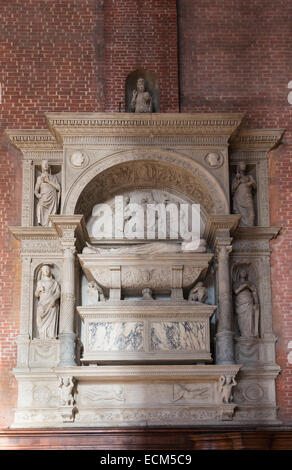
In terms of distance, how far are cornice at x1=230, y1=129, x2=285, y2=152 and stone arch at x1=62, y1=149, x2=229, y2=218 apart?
0.93m

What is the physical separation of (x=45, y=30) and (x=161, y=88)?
228 cm

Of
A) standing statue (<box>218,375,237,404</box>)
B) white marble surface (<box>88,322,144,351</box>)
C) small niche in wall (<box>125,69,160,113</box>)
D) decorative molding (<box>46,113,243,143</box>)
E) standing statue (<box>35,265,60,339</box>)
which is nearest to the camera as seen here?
standing statue (<box>218,375,237,404</box>)

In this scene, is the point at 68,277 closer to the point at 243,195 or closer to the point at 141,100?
the point at 243,195

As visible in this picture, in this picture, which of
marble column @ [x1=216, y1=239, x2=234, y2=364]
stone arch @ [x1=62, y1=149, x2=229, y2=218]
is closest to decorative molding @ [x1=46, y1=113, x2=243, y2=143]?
stone arch @ [x1=62, y1=149, x2=229, y2=218]

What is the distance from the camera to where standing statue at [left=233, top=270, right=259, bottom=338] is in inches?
505

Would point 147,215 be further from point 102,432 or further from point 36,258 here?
point 102,432

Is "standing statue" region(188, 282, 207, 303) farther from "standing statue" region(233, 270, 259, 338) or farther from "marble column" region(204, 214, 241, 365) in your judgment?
"standing statue" region(233, 270, 259, 338)

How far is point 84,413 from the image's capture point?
39.9 ft

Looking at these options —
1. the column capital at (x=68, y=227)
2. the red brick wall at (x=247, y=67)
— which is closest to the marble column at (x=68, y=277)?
the column capital at (x=68, y=227)

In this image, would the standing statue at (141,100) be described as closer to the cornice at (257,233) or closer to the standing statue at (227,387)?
the cornice at (257,233)

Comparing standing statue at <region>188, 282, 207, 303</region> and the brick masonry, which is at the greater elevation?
the brick masonry

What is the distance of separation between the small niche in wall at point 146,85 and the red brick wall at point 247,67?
0.45 m

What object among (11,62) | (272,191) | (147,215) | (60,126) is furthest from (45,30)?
(272,191)

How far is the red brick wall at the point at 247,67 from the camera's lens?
13.6 metres
